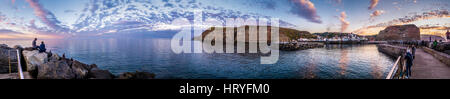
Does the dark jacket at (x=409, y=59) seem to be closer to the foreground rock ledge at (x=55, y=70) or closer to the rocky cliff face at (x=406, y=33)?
the foreground rock ledge at (x=55, y=70)

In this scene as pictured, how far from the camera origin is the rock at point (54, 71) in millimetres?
10820

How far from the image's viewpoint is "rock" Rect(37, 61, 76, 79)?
35.5 ft

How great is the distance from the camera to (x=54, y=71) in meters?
11.0

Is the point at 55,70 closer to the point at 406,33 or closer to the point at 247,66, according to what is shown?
the point at 247,66

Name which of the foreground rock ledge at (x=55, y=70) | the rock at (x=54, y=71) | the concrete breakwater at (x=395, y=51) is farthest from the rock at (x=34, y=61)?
the concrete breakwater at (x=395, y=51)

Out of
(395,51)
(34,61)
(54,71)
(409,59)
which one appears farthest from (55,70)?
(395,51)

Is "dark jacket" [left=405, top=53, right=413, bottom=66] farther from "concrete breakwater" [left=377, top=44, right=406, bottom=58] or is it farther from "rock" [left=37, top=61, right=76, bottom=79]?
"concrete breakwater" [left=377, top=44, right=406, bottom=58]

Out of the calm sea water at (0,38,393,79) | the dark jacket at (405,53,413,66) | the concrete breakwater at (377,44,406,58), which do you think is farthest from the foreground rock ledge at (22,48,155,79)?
the concrete breakwater at (377,44,406,58)

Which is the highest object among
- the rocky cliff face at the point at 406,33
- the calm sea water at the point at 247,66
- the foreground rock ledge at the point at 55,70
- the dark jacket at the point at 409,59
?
the rocky cliff face at the point at 406,33

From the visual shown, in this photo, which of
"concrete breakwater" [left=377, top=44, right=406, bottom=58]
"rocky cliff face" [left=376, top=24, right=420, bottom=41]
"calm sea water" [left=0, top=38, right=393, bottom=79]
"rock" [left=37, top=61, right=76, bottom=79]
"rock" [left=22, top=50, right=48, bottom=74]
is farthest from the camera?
"rocky cliff face" [left=376, top=24, right=420, bottom=41]
